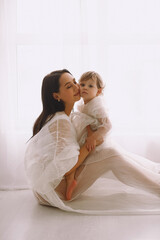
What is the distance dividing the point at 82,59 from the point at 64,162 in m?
1.10

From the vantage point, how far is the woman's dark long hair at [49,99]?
1974mm

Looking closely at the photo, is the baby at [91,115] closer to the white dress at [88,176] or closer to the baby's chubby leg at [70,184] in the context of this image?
the white dress at [88,176]

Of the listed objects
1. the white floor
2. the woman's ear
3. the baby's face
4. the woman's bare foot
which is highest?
the baby's face

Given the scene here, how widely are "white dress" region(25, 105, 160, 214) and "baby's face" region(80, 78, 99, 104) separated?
0.64ft

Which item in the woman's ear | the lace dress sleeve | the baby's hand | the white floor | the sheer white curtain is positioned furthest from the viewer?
the sheer white curtain

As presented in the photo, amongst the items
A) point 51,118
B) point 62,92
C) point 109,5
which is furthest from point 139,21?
point 51,118

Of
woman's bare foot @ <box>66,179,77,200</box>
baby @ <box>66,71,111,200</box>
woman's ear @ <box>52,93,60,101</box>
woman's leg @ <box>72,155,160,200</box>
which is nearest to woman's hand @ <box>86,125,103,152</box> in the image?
baby @ <box>66,71,111,200</box>

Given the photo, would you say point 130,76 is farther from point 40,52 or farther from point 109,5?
point 40,52

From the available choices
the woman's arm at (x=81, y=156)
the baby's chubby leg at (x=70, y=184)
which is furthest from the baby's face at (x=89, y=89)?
the baby's chubby leg at (x=70, y=184)

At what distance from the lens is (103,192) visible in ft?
6.46

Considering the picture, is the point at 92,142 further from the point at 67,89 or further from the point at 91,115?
the point at 67,89

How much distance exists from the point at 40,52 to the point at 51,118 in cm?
Answer: 88

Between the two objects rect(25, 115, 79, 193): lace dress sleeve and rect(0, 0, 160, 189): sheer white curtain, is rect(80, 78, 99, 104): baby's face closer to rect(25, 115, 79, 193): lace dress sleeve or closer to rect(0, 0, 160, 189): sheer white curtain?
rect(25, 115, 79, 193): lace dress sleeve

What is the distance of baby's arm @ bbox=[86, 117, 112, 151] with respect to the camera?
1897mm
